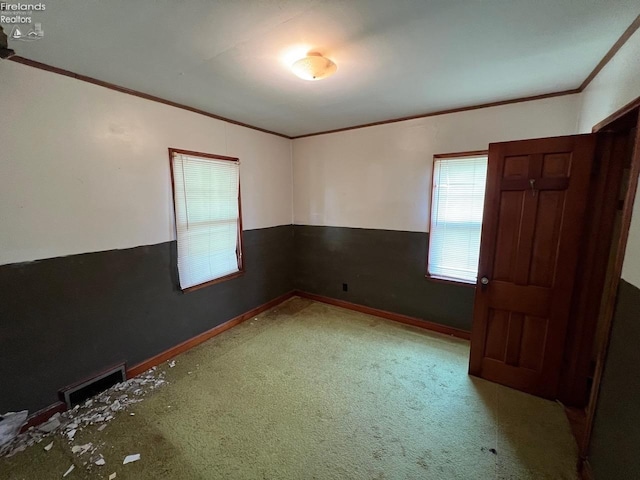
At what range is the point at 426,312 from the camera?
3.25m

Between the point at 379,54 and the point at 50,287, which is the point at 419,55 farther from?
the point at 50,287

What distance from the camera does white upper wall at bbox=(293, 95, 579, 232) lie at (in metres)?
2.53

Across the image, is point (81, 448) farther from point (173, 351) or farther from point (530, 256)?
point (530, 256)

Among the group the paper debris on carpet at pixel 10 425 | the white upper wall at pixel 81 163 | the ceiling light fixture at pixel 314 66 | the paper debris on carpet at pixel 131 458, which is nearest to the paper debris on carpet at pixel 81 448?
the paper debris on carpet at pixel 131 458

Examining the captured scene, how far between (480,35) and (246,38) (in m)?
1.34

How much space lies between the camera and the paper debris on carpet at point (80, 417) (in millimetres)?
1760

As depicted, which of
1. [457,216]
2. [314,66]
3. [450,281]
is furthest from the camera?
[450,281]

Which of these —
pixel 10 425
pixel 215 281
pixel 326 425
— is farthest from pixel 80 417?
pixel 326 425

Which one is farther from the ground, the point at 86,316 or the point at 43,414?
the point at 86,316

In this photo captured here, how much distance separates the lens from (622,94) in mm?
1558

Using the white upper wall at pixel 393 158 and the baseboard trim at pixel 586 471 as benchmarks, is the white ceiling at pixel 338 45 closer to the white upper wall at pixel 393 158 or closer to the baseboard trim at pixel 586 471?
the white upper wall at pixel 393 158

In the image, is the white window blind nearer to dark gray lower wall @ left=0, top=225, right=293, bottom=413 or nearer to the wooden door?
the wooden door

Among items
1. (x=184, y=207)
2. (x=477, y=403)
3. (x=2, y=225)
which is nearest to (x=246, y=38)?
(x=184, y=207)
